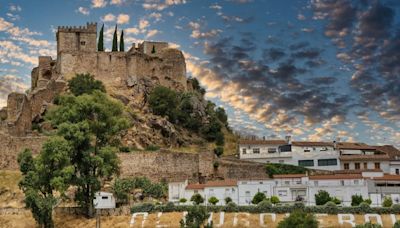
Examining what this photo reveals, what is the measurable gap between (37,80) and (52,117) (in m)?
40.2

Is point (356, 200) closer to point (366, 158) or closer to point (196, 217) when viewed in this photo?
point (366, 158)

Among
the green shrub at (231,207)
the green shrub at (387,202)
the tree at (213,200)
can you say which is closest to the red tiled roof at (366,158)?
the green shrub at (387,202)

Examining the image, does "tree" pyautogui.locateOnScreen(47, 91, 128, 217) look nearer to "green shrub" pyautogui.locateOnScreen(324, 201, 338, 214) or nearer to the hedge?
the hedge

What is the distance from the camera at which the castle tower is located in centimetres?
10288

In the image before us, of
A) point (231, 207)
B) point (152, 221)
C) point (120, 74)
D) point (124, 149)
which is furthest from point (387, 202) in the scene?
point (120, 74)

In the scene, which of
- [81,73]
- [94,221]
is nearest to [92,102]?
[94,221]

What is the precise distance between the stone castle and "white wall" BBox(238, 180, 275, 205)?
3122 cm

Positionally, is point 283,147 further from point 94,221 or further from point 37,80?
point 37,80

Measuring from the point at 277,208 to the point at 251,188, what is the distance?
8.10m

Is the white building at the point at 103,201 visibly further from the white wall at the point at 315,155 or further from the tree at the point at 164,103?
the white wall at the point at 315,155

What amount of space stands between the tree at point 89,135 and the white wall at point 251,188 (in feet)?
50.4

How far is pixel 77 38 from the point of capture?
104m

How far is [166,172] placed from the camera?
76062 mm

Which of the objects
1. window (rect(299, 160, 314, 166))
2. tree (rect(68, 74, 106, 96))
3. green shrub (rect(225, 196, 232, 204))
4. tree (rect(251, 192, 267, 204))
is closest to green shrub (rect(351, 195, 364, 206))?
tree (rect(251, 192, 267, 204))
